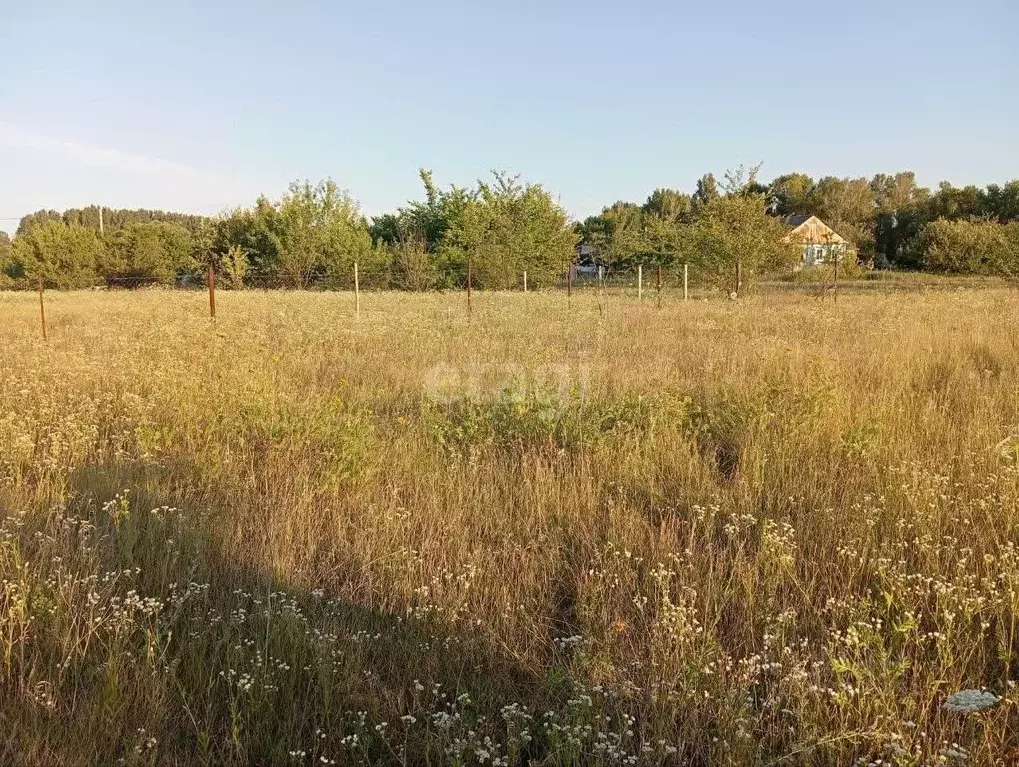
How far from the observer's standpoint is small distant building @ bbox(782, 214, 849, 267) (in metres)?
23.3

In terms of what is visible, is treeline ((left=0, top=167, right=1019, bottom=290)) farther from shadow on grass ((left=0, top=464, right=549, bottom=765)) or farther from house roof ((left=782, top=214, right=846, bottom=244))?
shadow on grass ((left=0, top=464, right=549, bottom=765))

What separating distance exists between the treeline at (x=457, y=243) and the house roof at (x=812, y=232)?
2.56 feet

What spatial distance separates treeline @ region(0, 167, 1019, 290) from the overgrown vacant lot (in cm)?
1688

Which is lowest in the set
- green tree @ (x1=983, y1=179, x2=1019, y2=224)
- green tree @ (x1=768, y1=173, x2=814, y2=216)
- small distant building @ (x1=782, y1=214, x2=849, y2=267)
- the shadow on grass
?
the shadow on grass

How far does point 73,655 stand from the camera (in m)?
2.29

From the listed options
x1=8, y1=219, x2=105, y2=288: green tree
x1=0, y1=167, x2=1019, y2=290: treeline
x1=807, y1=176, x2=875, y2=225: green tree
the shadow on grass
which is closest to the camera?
the shadow on grass

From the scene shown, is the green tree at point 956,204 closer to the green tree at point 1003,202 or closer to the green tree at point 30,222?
the green tree at point 1003,202

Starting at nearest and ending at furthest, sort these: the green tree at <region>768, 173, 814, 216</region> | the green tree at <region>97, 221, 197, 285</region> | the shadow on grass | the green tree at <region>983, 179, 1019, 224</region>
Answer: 1. the shadow on grass
2. the green tree at <region>97, 221, 197, 285</region>
3. the green tree at <region>983, 179, 1019, 224</region>
4. the green tree at <region>768, 173, 814, 216</region>

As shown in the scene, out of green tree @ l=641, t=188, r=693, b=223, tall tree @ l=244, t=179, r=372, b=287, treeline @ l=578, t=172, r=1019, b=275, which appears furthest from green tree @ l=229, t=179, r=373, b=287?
green tree @ l=641, t=188, r=693, b=223

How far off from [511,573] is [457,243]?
30947mm

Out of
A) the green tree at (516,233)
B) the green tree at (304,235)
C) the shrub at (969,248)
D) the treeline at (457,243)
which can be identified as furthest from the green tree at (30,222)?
the shrub at (969,248)

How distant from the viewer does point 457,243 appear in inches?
1291

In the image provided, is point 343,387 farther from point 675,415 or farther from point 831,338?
point 831,338

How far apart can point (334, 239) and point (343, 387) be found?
30137 millimetres
